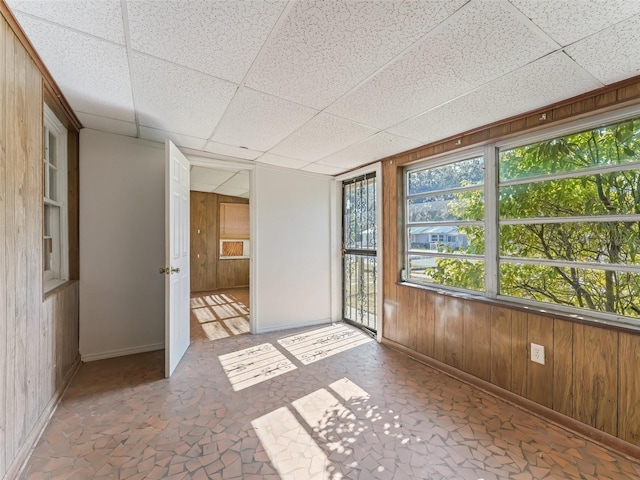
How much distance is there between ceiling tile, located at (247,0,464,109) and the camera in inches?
47.2

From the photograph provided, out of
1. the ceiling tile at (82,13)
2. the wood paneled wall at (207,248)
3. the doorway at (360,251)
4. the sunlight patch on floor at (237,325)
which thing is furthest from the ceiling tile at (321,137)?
the wood paneled wall at (207,248)

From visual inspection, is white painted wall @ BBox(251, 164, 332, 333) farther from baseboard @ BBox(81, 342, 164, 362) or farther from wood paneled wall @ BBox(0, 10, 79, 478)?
wood paneled wall @ BBox(0, 10, 79, 478)

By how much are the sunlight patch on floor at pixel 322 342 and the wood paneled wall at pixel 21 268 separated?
6.51ft

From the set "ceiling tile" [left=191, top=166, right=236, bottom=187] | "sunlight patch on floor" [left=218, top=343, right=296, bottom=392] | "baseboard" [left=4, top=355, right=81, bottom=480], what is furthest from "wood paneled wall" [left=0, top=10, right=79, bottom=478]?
"ceiling tile" [left=191, top=166, right=236, bottom=187]

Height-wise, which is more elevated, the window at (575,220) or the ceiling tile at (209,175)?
the ceiling tile at (209,175)

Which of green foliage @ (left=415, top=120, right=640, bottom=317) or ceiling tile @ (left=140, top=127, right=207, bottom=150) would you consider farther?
ceiling tile @ (left=140, top=127, right=207, bottom=150)

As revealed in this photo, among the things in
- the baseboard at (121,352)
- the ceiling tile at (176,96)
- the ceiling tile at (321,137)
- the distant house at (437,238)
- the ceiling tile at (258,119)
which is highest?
the ceiling tile at (176,96)

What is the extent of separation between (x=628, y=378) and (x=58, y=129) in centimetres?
467

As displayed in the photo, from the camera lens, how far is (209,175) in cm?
474

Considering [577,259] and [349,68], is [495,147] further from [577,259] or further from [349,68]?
[349,68]

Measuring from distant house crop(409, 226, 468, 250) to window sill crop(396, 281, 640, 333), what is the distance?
0.45 metres

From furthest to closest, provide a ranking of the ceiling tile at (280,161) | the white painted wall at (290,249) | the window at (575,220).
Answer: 1. the white painted wall at (290,249)
2. the ceiling tile at (280,161)
3. the window at (575,220)

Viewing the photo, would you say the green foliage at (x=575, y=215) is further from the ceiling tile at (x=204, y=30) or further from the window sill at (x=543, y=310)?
the ceiling tile at (x=204, y=30)

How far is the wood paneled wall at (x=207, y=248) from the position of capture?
6.54 metres
